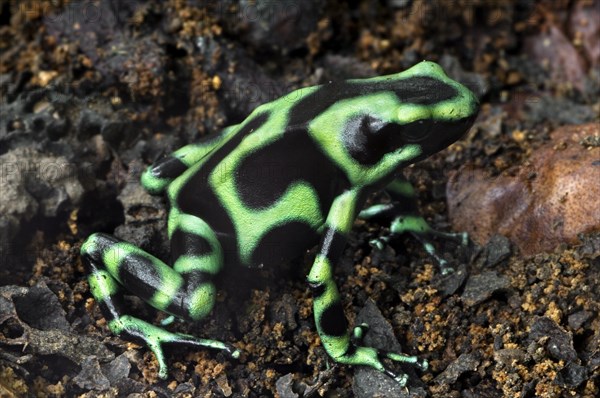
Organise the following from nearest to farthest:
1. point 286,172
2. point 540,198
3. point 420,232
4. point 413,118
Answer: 1. point 413,118
2. point 286,172
3. point 540,198
4. point 420,232

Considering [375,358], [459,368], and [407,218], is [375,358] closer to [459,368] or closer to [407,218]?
[459,368]

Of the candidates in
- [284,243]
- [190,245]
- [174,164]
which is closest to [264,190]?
[284,243]

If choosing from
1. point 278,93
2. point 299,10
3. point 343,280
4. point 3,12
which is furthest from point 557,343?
point 3,12

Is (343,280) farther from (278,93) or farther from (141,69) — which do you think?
(141,69)

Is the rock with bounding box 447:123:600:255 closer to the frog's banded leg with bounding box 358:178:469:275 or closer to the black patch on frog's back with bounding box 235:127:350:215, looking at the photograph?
the frog's banded leg with bounding box 358:178:469:275

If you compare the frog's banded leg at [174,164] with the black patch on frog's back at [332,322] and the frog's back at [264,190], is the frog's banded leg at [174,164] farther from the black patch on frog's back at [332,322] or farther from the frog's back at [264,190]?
the black patch on frog's back at [332,322]

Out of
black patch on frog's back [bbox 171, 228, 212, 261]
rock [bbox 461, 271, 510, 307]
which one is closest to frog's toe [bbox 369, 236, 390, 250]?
rock [bbox 461, 271, 510, 307]
